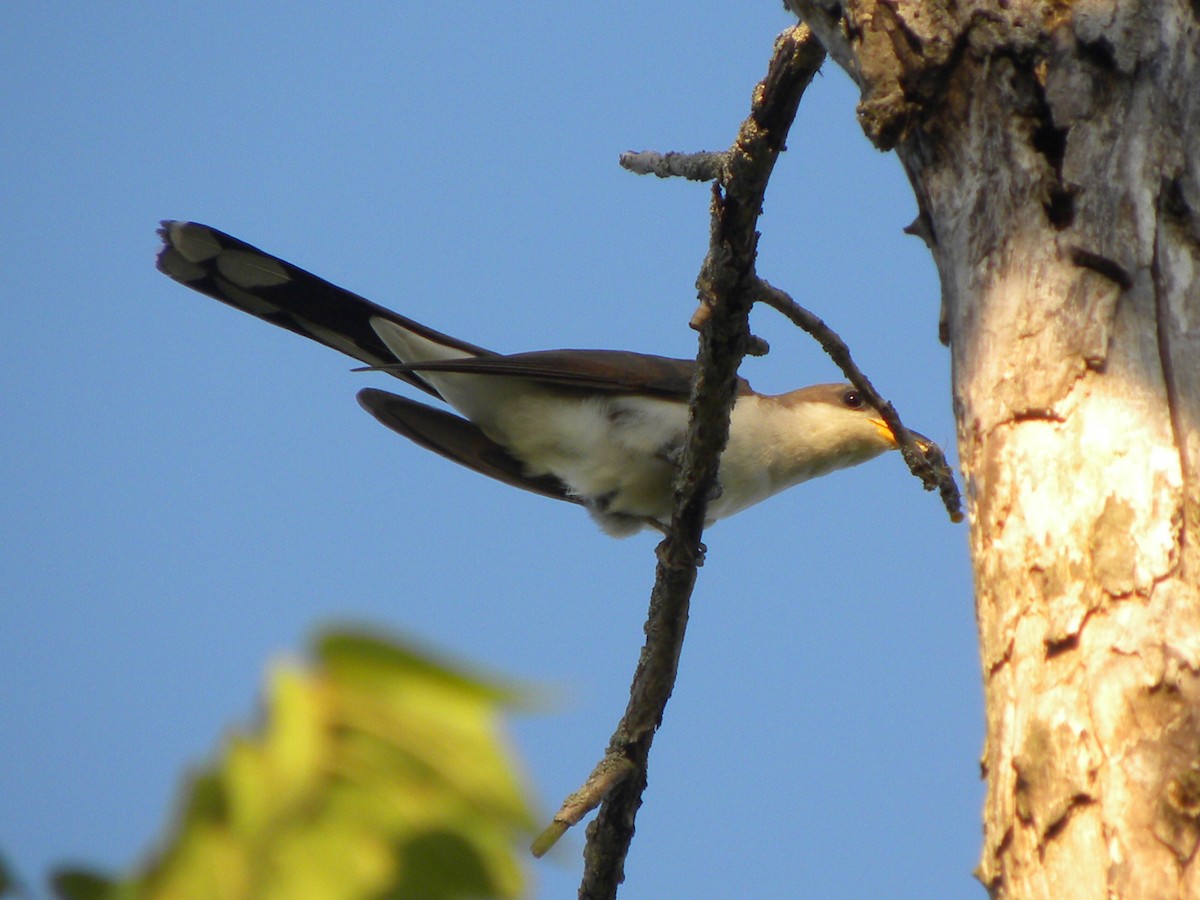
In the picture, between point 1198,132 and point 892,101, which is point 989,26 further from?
point 1198,132

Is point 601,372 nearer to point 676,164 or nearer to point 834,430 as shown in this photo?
point 834,430

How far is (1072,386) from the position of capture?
7.04 ft

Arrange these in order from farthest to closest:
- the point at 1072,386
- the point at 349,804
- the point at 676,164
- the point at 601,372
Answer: the point at 601,372, the point at 676,164, the point at 1072,386, the point at 349,804

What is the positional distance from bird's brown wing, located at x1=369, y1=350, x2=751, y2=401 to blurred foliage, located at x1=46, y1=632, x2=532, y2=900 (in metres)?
4.11

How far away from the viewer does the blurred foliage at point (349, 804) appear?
83cm

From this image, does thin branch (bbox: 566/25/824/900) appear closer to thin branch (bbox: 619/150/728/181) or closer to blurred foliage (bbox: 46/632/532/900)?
thin branch (bbox: 619/150/728/181)

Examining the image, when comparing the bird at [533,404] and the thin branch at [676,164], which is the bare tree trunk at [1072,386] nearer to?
the thin branch at [676,164]

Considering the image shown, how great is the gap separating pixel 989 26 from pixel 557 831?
2144 mm

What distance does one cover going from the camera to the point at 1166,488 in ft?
6.56

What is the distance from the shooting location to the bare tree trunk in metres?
1.85

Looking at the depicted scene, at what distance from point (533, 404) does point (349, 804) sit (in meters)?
4.33

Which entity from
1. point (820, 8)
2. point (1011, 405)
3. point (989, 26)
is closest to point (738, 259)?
point (820, 8)

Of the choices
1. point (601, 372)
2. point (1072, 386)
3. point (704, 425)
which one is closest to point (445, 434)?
point (601, 372)

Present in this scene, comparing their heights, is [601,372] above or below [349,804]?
above
